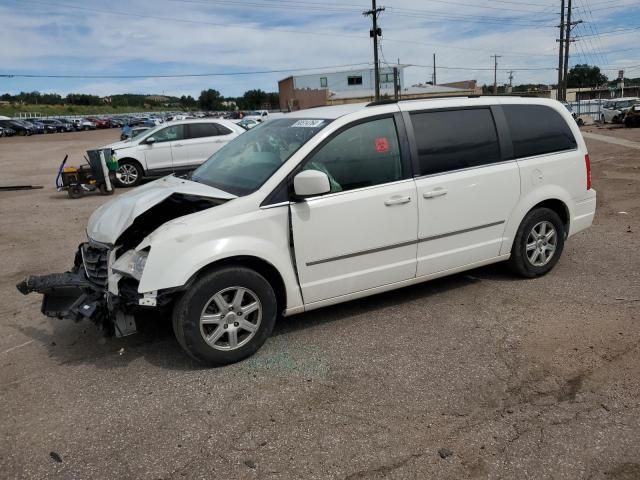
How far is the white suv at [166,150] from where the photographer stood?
14203mm

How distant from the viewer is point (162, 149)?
14273mm

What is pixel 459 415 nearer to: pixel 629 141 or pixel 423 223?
pixel 423 223

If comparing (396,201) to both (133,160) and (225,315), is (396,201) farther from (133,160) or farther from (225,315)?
(133,160)

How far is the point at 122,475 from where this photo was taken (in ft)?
9.16

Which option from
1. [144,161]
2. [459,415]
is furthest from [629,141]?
[459,415]

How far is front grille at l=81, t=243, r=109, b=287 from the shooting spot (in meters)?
4.05

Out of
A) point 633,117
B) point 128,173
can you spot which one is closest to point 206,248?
point 128,173

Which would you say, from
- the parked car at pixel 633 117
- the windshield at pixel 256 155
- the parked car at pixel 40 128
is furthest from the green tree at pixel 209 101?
the windshield at pixel 256 155

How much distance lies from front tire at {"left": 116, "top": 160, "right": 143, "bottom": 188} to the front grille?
10541 mm

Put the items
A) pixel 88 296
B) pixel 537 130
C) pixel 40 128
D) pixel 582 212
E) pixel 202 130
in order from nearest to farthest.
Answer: pixel 88 296
pixel 537 130
pixel 582 212
pixel 202 130
pixel 40 128

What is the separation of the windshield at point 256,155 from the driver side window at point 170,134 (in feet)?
32.2

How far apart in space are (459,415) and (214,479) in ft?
4.68

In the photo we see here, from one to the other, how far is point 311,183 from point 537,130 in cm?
262

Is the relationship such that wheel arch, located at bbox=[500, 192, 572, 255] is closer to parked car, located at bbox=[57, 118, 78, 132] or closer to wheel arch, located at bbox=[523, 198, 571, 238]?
wheel arch, located at bbox=[523, 198, 571, 238]
